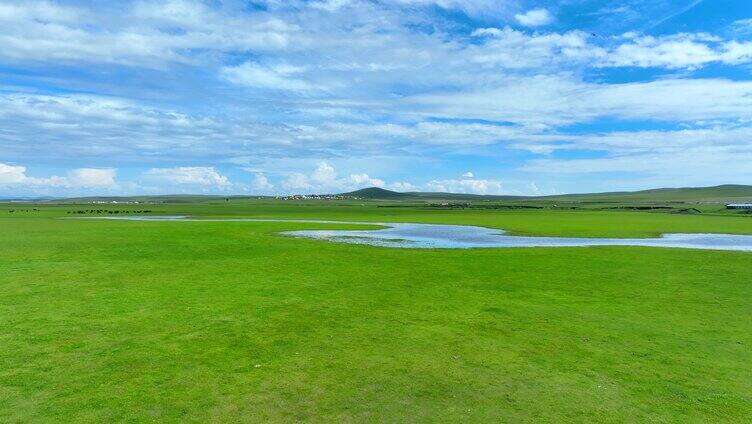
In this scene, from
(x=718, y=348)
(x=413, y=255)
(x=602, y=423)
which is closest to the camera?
(x=602, y=423)

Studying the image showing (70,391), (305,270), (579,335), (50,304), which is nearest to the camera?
(70,391)

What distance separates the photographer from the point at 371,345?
13203mm

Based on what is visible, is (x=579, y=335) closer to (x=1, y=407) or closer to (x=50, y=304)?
(x=1, y=407)

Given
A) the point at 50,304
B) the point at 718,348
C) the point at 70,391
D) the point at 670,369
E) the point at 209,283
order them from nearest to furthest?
1. the point at 70,391
2. the point at 670,369
3. the point at 718,348
4. the point at 50,304
5. the point at 209,283

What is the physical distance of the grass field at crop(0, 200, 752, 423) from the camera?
31.4 feet

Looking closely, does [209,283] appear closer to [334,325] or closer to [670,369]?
[334,325]

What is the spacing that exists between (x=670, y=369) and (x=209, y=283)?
17448 mm

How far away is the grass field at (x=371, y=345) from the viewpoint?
9.58 meters

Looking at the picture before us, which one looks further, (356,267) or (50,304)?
(356,267)

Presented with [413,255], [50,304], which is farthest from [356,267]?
[50,304]

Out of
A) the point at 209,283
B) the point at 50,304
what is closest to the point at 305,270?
the point at 209,283

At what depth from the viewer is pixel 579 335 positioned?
47.1 ft

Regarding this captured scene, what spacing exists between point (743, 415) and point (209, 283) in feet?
62.0

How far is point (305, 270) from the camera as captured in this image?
84.8ft
